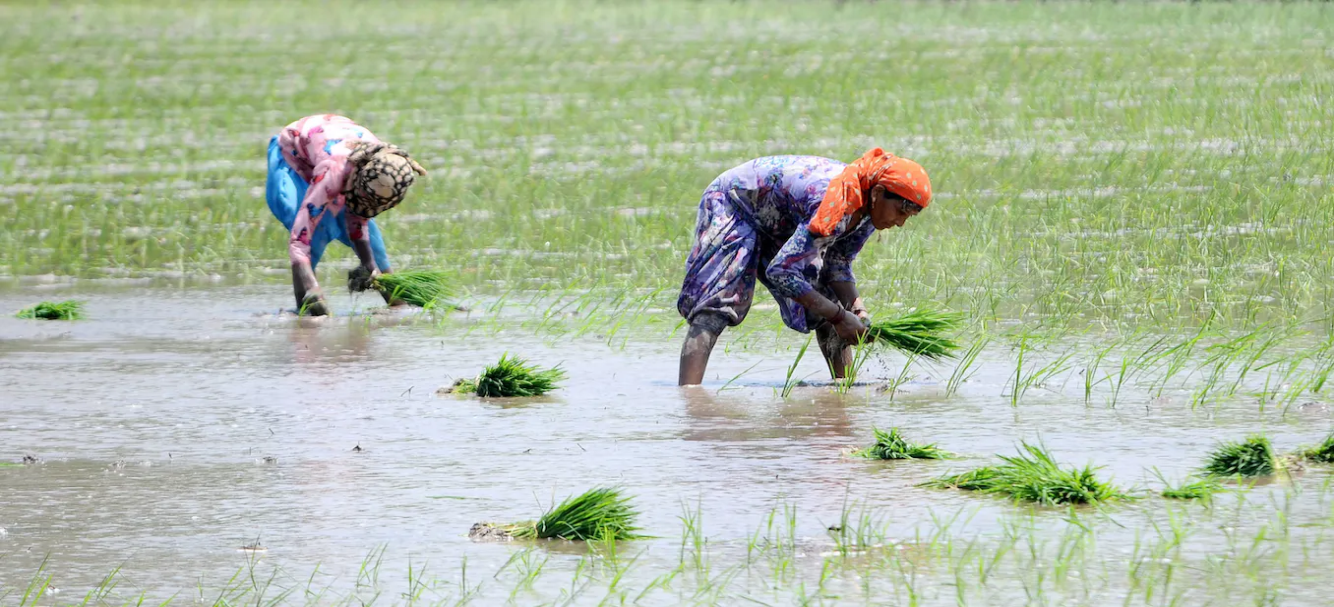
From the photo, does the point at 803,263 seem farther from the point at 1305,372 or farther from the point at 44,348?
the point at 44,348

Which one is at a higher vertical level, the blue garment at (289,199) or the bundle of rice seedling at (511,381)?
the blue garment at (289,199)

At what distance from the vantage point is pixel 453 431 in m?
6.88

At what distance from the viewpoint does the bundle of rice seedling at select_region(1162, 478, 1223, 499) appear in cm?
546

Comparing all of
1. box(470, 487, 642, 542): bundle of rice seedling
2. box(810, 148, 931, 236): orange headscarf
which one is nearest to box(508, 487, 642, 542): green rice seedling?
box(470, 487, 642, 542): bundle of rice seedling

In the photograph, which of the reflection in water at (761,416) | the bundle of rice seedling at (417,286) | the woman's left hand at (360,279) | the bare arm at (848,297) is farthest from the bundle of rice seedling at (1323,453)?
the woman's left hand at (360,279)

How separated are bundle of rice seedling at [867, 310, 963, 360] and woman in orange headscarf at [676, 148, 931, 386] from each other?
107 millimetres

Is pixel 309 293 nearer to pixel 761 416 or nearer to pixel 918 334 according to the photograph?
pixel 918 334

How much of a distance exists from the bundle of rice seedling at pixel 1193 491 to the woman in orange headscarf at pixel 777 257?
2.01m

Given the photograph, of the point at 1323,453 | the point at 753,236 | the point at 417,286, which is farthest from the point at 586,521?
the point at 417,286

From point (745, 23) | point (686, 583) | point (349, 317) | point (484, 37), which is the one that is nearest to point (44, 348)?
point (349, 317)

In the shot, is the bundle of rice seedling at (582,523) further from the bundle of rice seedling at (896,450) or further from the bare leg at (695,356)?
the bare leg at (695,356)

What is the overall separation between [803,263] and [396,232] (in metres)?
6.14

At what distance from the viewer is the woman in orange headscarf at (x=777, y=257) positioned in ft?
24.2

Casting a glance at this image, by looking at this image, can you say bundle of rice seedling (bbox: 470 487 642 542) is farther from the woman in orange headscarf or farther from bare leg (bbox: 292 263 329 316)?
bare leg (bbox: 292 263 329 316)
